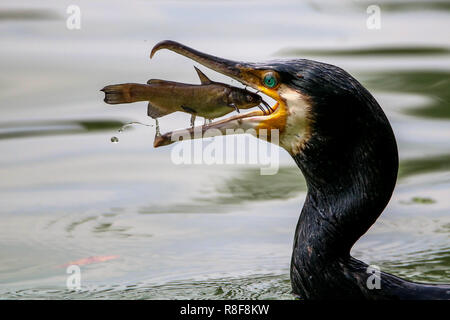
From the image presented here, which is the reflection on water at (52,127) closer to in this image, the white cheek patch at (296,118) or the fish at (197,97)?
the fish at (197,97)

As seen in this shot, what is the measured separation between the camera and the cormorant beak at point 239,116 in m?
5.46

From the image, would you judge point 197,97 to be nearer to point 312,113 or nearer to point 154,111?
point 154,111

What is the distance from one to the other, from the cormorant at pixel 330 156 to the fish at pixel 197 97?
0.14 meters

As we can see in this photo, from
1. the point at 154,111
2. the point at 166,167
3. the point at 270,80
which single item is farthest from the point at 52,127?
the point at 270,80

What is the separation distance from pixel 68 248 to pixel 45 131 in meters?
2.16

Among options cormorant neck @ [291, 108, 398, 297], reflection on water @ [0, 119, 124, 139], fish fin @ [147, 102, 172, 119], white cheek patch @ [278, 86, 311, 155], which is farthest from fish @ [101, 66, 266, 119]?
reflection on water @ [0, 119, 124, 139]

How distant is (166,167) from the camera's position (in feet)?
27.0

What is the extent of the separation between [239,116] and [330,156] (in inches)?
19.6

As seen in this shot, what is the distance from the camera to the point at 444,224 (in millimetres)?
7316

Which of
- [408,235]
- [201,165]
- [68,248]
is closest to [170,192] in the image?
[201,165]

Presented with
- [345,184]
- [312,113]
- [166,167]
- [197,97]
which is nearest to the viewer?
[312,113]

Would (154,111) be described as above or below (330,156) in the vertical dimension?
above

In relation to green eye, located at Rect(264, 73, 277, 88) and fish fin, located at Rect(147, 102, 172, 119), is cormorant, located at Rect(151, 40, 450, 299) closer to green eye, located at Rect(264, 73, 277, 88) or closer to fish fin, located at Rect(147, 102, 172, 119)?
green eye, located at Rect(264, 73, 277, 88)
